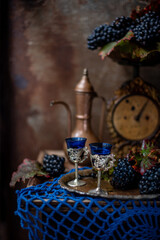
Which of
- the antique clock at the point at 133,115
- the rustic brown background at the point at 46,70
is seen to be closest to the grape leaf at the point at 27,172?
the antique clock at the point at 133,115

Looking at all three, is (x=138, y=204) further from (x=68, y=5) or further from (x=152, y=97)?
(x=68, y=5)

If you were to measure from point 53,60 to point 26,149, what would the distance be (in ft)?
2.04

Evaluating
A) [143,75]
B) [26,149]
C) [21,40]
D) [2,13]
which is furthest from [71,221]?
[2,13]

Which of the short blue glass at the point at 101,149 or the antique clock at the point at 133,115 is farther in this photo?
the antique clock at the point at 133,115

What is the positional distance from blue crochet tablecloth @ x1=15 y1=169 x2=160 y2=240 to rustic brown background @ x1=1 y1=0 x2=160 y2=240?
83 cm

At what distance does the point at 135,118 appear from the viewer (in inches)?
45.8

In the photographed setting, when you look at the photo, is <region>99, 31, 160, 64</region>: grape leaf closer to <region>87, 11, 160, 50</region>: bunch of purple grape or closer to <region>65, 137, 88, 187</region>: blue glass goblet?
<region>87, 11, 160, 50</region>: bunch of purple grape

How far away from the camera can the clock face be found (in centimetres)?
116

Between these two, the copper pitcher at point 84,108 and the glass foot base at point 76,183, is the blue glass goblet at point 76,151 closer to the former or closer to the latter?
the glass foot base at point 76,183

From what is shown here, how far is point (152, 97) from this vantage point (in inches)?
45.0

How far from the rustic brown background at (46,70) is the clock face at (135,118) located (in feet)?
Answer: 1.22

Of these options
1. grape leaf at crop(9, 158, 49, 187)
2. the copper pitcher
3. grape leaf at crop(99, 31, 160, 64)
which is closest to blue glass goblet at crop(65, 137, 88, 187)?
grape leaf at crop(9, 158, 49, 187)

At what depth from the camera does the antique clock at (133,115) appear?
1.15 m

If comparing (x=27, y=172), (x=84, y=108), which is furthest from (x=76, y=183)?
(x=84, y=108)
